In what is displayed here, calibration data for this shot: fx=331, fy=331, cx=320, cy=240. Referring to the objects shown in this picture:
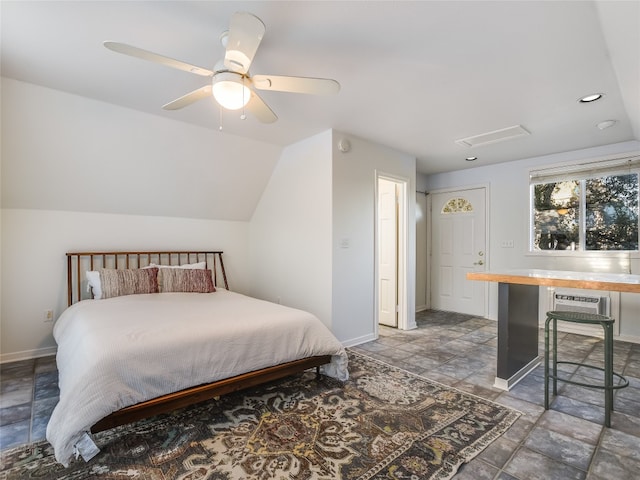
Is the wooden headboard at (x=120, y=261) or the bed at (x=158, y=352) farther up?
the wooden headboard at (x=120, y=261)

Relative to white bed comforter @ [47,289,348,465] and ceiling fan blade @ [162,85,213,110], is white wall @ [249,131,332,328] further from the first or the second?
ceiling fan blade @ [162,85,213,110]

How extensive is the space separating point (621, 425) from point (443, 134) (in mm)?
2978

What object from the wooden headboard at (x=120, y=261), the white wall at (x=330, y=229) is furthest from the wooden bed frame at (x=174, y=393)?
the white wall at (x=330, y=229)

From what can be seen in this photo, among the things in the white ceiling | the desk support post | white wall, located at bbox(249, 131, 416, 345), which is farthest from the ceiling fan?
the desk support post

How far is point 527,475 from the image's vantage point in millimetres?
1707

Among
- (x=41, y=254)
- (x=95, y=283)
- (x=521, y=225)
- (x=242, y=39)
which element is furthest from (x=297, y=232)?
(x=521, y=225)

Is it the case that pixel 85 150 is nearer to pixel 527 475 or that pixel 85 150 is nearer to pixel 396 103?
pixel 396 103

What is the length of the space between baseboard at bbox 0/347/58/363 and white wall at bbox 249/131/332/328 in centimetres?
243

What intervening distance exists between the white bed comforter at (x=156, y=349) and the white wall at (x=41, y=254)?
72 cm

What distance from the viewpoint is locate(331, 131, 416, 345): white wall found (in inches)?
145

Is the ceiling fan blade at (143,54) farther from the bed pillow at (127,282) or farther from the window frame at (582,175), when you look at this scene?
the window frame at (582,175)

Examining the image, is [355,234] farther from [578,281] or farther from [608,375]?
[608,375]

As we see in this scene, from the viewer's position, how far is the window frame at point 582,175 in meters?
4.02

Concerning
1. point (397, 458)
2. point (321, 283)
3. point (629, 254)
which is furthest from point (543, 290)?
point (397, 458)
